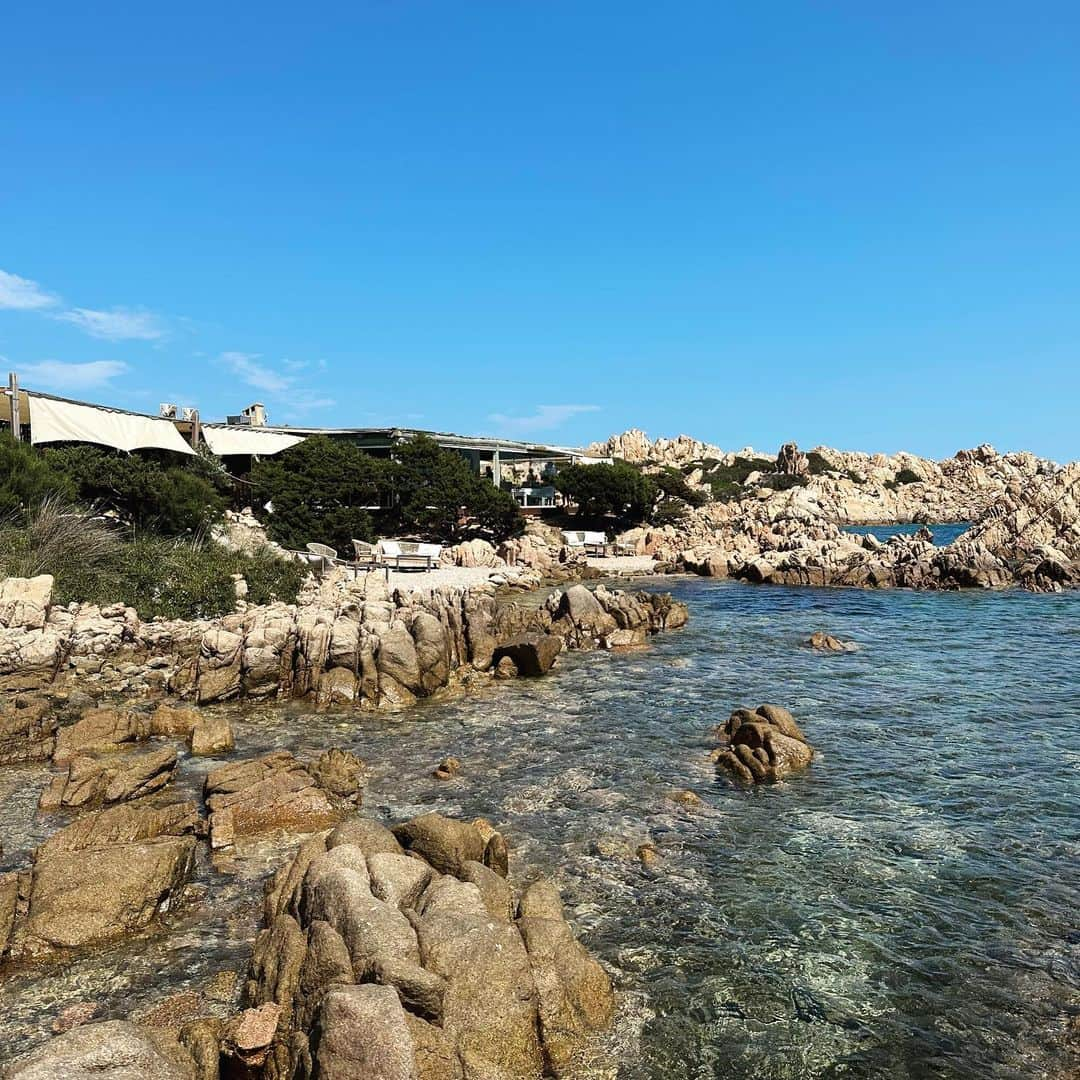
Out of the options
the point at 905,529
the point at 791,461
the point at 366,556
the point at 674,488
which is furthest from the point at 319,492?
the point at 791,461

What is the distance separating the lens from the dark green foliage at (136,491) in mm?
35125

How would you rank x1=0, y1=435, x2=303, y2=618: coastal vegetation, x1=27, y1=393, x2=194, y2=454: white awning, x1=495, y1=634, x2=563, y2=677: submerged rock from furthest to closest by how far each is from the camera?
x1=27, y1=393, x2=194, y2=454: white awning → x1=0, y1=435, x2=303, y2=618: coastal vegetation → x1=495, y1=634, x2=563, y2=677: submerged rock

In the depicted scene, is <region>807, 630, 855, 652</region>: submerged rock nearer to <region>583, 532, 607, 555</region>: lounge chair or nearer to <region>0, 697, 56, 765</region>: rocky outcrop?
<region>0, 697, 56, 765</region>: rocky outcrop

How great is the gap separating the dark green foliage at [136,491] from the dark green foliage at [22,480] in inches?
113

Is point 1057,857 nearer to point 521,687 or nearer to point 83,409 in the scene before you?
point 521,687

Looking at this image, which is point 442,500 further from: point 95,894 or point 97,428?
point 95,894

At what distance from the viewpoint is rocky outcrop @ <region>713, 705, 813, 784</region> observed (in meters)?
14.9

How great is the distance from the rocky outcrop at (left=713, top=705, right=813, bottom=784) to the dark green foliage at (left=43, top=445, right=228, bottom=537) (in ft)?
90.5

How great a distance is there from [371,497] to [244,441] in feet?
33.1

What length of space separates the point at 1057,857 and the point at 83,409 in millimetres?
44282

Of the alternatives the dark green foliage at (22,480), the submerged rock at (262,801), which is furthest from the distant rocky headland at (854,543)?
the submerged rock at (262,801)

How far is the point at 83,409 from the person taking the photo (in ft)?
136

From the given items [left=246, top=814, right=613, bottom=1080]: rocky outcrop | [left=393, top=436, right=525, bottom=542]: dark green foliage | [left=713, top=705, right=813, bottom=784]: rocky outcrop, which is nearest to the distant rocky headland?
[left=393, top=436, right=525, bottom=542]: dark green foliage

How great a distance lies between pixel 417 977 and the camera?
6.55 metres
